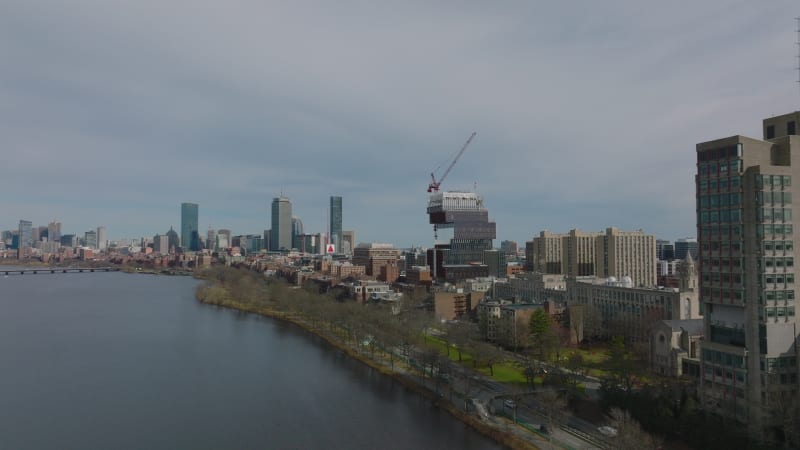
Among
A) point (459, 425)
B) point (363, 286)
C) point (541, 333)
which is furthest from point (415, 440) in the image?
point (363, 286)

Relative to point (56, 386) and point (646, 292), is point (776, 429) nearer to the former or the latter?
point (646, 292)

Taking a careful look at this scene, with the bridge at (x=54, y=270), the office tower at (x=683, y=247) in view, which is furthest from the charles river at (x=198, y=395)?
the bridge at (x=54, y=270)

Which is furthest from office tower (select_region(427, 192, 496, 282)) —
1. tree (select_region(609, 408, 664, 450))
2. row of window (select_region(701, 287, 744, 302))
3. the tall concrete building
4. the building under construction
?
tree (select_region(609, 408, 664, 450))

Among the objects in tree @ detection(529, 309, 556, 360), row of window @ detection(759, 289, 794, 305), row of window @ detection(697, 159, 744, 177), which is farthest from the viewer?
tree @ detection(529, 309, 556, 360)

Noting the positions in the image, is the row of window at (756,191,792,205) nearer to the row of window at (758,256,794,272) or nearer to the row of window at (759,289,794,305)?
the row of window at (758,256,794,272)

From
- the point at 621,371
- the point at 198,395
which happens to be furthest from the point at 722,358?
the point at 198,395

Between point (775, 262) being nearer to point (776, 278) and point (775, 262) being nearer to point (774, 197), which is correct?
point (776, 278)

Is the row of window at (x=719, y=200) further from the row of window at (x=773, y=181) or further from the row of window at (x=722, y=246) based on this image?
the row of window at (x=722, y=246)
